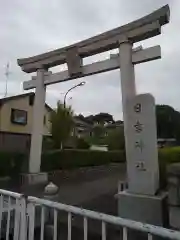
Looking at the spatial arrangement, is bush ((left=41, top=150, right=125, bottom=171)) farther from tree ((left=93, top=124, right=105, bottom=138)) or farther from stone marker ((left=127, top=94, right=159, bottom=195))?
tree ((left=93, top=124, right=105, bottom=138))

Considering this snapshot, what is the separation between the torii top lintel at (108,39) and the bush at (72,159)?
4.34 m

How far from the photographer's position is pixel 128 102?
512 cm

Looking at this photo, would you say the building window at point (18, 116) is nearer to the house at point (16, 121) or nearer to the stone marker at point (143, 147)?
the house at point (16, 121)

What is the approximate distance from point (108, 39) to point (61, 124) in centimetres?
785

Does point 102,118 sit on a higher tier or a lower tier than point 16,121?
higher

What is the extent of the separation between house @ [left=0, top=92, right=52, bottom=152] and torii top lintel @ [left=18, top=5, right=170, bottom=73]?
843cm

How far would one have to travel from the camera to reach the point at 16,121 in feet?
61.9

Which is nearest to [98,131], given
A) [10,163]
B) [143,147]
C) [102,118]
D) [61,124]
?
[102,118]

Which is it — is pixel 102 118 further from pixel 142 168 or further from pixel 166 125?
pixel 142 168

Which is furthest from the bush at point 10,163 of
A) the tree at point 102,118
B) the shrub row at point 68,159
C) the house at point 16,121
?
the tree at point 102,118

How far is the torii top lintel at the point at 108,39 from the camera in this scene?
7094mm

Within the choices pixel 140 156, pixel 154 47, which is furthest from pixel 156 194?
pixel 154 47

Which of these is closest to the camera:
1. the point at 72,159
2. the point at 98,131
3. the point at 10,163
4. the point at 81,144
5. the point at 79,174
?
the point at 10,163

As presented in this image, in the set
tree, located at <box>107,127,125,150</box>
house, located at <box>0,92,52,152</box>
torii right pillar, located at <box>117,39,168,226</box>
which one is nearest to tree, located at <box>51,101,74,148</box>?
house, located at <box>0,92,52,152</box>
